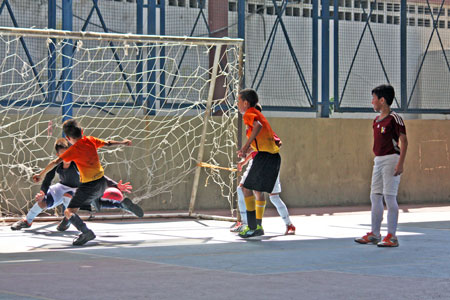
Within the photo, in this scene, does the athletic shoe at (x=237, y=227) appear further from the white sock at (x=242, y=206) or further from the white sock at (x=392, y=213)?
the white sock at (x=392, y=213)

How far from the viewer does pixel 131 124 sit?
13305 mm

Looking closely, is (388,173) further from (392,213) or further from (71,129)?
(71,129)

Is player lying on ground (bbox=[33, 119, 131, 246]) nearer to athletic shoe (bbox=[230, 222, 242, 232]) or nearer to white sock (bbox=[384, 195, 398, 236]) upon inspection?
athletic shoe (bbox=[230, 222, 242, 232])

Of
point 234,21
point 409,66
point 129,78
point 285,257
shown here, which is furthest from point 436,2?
point 285,257

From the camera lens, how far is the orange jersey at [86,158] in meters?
8.90

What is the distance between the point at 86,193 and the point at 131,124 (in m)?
4.43

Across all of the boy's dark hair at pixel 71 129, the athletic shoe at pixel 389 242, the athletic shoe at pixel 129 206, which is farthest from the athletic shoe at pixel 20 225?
the athletic shoe at pixel 389 242

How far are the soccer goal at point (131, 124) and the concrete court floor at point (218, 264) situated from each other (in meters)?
1.63

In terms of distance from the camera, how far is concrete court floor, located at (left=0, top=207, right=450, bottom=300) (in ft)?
19.0

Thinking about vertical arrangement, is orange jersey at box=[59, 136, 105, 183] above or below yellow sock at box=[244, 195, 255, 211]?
above

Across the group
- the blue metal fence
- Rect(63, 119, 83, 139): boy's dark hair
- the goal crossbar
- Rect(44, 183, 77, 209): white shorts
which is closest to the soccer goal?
the goal crossbar

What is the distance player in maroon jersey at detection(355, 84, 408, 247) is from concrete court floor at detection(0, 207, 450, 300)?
381 millimetres

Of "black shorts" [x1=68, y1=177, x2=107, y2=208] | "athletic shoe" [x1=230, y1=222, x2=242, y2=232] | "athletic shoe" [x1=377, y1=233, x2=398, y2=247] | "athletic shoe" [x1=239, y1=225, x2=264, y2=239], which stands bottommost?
"athletic shoe" [x1=230, y1=222, x2=242, y2=232]

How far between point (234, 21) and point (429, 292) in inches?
425
